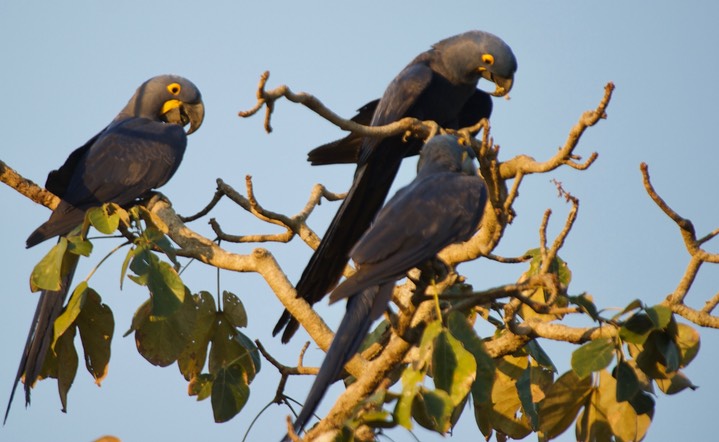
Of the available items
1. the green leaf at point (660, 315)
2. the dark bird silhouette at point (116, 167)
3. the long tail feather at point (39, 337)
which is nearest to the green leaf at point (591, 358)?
the green leaf at point (660, 315)

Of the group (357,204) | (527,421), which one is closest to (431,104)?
(357,204)

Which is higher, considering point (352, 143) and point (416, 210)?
point (352, 143)

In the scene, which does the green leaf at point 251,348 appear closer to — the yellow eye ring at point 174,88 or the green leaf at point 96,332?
the green leaf at point 96,332

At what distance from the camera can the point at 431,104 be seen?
20.8ft

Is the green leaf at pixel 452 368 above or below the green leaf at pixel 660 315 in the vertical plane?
below

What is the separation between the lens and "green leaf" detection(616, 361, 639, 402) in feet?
11.7

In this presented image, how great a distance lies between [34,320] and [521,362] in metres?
2.68

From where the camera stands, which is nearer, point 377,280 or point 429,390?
point 429,390

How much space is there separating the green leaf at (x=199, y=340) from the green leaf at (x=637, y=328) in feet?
7.08

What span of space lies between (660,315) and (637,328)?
5.5 inches

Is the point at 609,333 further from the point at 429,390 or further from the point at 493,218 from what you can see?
the point at 429,390

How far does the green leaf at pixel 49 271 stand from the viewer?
3768 mm

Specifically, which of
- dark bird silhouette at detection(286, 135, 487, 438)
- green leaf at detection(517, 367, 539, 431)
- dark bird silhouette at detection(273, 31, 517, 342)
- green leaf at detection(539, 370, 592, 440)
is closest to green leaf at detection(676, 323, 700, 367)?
green leaf at detection(539, 370, 592, 440)

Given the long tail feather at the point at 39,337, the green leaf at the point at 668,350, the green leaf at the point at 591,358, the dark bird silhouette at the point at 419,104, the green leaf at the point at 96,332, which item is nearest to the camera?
the green leaf at the point at 668,350
